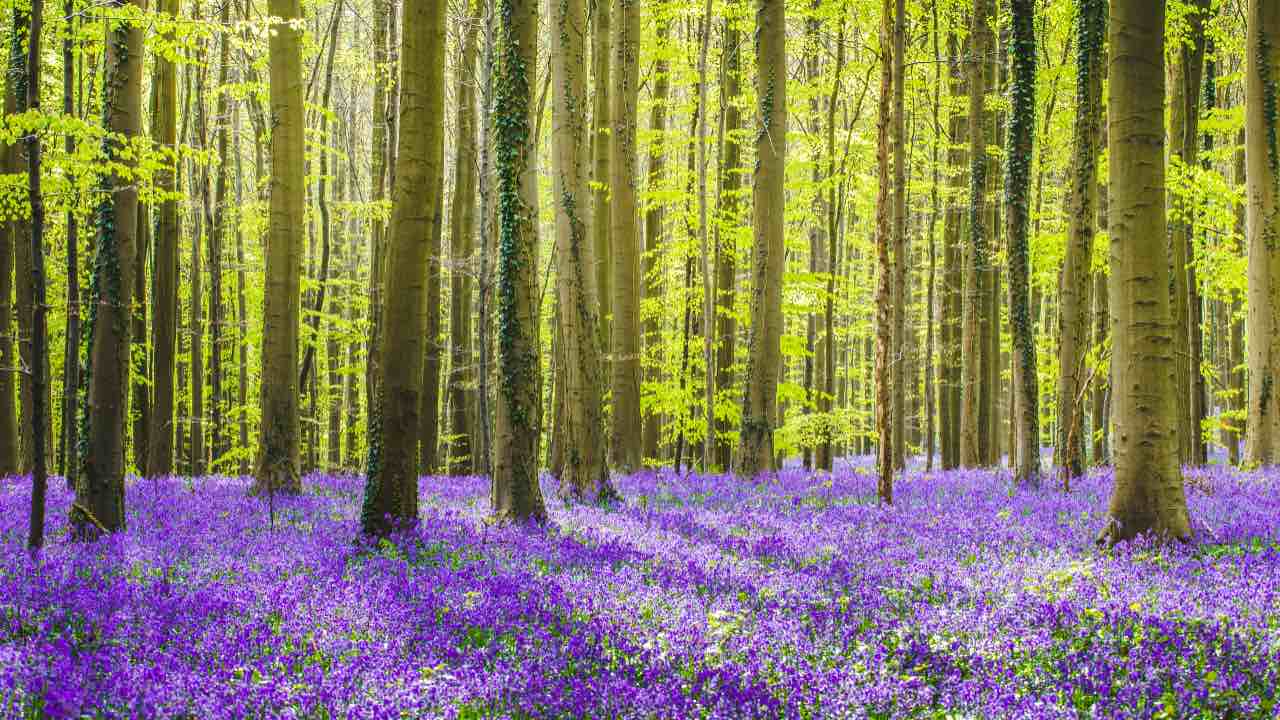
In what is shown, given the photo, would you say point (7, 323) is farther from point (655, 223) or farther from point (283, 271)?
point (655, 223)

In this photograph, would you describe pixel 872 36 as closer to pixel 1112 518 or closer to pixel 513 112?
pixel 513 112

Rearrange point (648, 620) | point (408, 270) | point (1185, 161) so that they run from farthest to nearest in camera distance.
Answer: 1. point (1185, 161)
2. point (408, 270)
3. point (648, 620)

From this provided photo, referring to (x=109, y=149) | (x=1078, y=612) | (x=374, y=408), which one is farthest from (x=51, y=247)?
(x=1078, y=612)

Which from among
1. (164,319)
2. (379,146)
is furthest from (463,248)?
(164,319)

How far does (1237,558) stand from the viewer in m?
7.09

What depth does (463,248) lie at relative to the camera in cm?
1861

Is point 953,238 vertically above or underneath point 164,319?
above

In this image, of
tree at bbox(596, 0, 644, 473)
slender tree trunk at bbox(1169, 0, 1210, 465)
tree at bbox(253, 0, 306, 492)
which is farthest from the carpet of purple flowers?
slender tree trunk at bbox(1169, 0, 1210, 465)

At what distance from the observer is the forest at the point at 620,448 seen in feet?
15.7

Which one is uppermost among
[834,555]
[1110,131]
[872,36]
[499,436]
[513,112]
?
[872,36]

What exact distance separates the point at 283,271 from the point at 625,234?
6247 mm

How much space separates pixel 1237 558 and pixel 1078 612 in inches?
99.2

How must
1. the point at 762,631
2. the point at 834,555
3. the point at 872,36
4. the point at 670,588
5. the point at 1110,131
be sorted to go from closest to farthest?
the point at 762,631, the point at 670,588, the point at 834,555, the point at 1110,131, the point at 872,36

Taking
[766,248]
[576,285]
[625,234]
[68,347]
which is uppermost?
[625,234]
